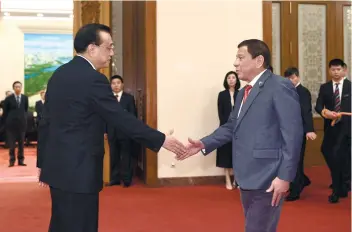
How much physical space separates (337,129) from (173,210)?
2003 millimetres

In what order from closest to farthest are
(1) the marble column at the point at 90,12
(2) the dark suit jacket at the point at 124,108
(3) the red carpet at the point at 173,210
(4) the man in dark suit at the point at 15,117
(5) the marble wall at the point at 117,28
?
(3) the red carpet at the point at 173,210
(1) the marble column at the point at 90,12
(2) the dark suit jacket at the point at 124,108
(5) the marble wall at the point at 117,28
(4) the man in dark suit at the point at 15,117

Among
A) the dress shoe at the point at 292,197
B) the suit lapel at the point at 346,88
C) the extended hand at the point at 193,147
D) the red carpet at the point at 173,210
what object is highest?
the suit lapel at the point at 346,88

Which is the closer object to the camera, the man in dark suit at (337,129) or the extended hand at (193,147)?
the extended hand at (193,147)

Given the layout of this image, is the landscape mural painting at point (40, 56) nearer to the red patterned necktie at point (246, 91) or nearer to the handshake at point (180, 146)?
the handshake at point (180, 146)

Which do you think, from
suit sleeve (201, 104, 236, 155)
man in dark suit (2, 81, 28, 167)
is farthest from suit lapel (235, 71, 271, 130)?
man in dark suit (2, 81, 28, 167)

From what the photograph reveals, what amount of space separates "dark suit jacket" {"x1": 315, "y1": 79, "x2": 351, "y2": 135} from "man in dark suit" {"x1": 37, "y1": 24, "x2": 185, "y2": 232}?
3.45 meters

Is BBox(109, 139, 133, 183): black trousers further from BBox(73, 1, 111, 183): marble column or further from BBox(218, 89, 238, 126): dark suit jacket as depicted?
BBox(73, 1, 111, 183): marble column

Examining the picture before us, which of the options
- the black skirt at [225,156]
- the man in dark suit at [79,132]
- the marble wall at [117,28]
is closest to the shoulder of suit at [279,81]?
the man in dark suit at [79,132]

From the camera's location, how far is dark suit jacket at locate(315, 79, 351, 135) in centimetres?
507

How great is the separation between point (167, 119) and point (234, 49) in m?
1.30

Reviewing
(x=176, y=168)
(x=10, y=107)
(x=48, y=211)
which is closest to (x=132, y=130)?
(x=48, y=211)

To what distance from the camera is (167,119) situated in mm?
6148

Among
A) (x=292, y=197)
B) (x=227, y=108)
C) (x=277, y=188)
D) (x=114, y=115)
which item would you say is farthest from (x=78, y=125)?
(x=227, y=108)

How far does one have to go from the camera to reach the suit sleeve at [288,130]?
7.09ft
